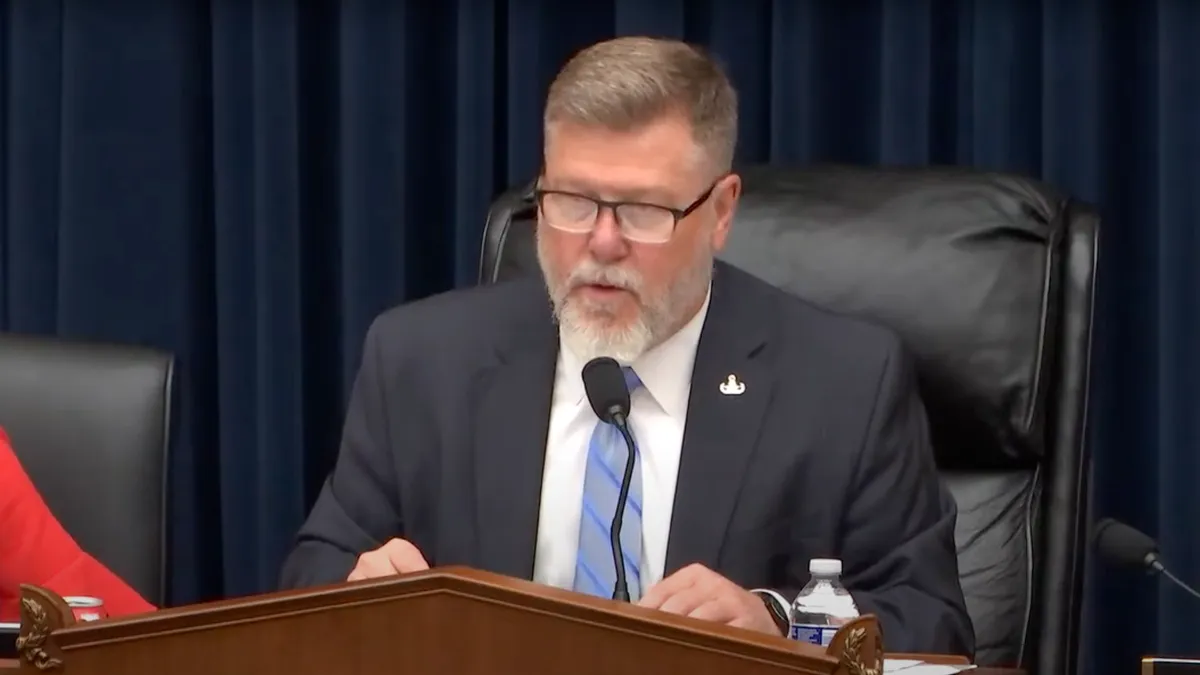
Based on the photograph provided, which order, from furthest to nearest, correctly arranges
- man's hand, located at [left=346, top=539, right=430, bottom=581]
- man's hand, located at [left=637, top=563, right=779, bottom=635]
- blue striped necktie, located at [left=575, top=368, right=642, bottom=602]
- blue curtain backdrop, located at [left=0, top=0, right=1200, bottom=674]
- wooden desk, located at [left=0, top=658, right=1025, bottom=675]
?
blue curtain backdrop, located at [left=0, top=0, right=1200, bottom=674] < blue striped necktie, located at [left=575, top=368, right=642, bottom=602] < man's hand, located at [left=346, top=539, right=430, bottom=581] < man's hand, located at [left=637, top=563, right=779, bottom=635] < wooden desk, located at [left=0, top=658, right=1025, bottom=675]

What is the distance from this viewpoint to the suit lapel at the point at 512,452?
183 cm

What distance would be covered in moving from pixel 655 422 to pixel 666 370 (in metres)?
0.06

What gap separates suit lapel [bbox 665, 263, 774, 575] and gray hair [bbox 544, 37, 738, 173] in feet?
0.59

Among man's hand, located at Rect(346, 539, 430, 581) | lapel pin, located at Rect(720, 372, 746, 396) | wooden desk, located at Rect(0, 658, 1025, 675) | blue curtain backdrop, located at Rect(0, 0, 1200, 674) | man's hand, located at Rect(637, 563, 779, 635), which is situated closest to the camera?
wooden desk, located at Rect(0, 658, 1025, 675)

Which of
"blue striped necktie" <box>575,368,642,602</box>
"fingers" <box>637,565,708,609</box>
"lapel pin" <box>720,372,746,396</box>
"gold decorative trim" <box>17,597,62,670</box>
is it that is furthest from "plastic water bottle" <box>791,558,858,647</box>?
"gold decorative trim" <box>17,597,62,670</box>

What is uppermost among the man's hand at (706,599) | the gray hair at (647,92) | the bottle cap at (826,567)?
the gray hair at (647,92)

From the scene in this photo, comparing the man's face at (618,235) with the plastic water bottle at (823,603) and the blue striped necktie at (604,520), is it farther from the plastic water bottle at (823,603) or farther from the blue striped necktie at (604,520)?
the plastic water bottle at (823,603)

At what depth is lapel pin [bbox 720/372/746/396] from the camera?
1.88 meters

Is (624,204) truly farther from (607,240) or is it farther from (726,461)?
(726,461)

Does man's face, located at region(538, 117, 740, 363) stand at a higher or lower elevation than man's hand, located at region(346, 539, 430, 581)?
higher

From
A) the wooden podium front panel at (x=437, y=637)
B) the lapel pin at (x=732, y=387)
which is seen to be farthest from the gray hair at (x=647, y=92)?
the wooden podium front panel at (x=437, y=637)

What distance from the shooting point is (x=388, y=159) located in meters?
2.69

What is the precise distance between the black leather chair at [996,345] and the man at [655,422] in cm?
9

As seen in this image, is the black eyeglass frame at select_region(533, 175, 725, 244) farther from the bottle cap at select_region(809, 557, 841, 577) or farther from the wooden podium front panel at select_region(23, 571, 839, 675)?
the wooden podium front panel at select_region(23, 571, 839, 675)
